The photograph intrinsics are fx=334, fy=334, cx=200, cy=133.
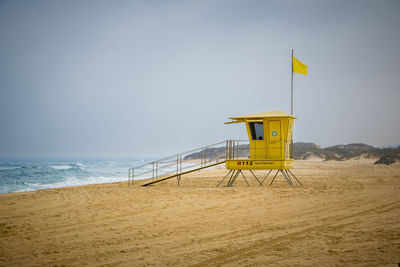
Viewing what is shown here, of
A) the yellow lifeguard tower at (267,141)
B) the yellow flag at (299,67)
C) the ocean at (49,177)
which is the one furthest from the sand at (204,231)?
the ocean at (49,177)

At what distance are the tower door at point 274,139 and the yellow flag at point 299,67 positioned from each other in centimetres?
414

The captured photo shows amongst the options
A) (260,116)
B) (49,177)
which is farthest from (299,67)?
(49,177)

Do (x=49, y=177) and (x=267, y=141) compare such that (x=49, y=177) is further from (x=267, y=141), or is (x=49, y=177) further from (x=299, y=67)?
(x=299, y=67)

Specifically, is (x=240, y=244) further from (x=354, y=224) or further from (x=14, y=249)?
(x=14, y=249)

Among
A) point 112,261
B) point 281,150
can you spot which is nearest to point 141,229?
point 112,261

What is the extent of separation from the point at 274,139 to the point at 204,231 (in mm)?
10862

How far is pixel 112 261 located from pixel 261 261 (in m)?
2.57

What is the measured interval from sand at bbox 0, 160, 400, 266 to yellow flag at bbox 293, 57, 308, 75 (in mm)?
9261

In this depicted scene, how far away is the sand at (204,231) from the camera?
19.1ft

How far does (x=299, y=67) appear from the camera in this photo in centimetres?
1994

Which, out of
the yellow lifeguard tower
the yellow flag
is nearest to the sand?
the yellow lifeguard tower

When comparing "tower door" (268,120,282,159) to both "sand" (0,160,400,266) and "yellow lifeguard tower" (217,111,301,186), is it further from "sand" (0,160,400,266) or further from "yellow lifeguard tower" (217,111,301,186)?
"sand" (0,160,400,266)

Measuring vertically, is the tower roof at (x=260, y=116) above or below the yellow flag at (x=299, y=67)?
below

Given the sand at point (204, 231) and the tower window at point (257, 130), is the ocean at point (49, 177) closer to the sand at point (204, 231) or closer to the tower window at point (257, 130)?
the sand at point (204, 231)
